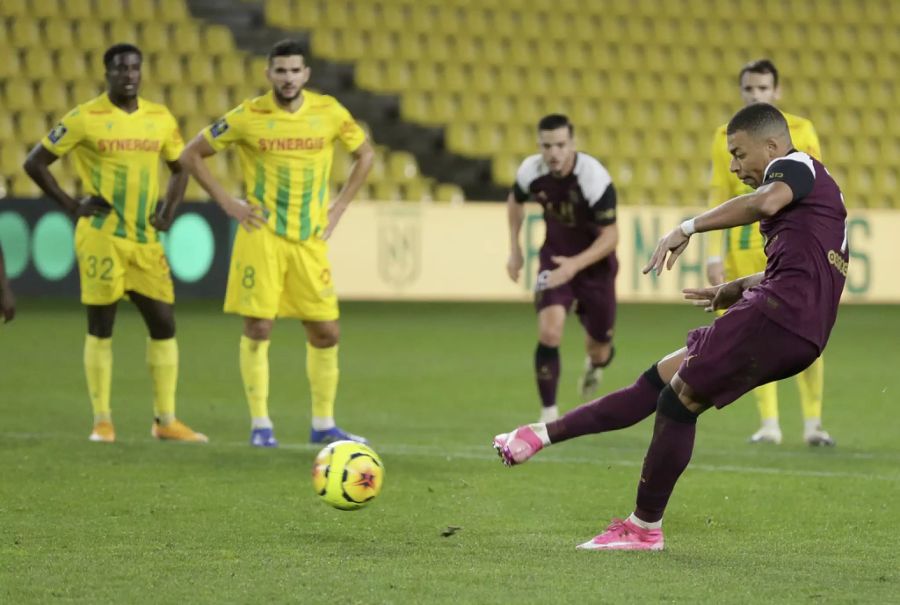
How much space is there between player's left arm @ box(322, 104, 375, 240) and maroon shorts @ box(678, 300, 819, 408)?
331 centimetres

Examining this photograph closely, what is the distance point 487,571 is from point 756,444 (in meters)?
3.77

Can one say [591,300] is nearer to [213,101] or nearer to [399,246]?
[399,246]

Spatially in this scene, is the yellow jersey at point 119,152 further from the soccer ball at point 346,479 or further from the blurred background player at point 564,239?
the soccer ball at point 346,479

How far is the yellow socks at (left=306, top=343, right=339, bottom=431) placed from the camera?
7828 mm

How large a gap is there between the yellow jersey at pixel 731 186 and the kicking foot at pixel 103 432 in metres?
3.23

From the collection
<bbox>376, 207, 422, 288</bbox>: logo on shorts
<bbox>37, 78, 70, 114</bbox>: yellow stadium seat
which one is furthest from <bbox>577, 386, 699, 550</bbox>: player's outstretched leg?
<bbox>37, 78, 70, 114</bbox>: yellow stadium seat

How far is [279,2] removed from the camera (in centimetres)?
1888

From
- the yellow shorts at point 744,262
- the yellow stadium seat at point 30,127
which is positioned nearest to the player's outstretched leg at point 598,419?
the yellow shorts at point 744,262

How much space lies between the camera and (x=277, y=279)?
25.1 feet

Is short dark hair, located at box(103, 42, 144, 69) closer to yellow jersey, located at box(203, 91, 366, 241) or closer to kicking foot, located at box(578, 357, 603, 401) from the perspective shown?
yellow jersey, located at box(203, 91, 366, 241)

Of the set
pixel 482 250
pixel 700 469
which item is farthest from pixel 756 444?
pixel 482 250

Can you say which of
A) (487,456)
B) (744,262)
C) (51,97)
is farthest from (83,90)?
(487,456)

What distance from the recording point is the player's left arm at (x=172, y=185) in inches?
314

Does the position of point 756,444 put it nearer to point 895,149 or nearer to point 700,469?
point 700,469
